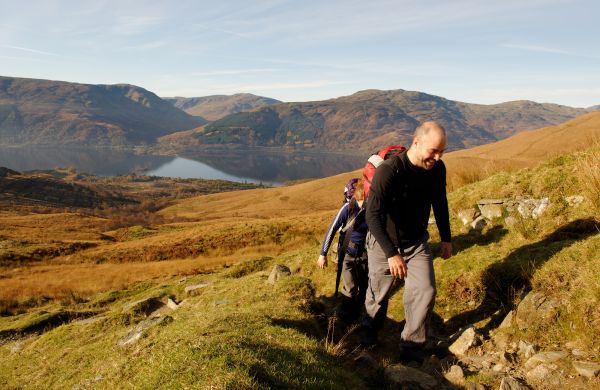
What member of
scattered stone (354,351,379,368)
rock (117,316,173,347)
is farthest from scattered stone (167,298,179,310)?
scattered stone (354,351,379,368)

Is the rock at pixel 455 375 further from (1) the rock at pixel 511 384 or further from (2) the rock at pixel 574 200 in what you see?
(2) the rock at pixel 574 200

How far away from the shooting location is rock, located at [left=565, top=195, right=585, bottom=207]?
25.7ft

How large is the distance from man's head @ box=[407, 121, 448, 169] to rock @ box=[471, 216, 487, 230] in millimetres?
4878

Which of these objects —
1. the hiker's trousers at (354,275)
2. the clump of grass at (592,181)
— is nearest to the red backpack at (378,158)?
the hiker's trousers at (354,275)

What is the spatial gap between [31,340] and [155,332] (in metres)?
6.30

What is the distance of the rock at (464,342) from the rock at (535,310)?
0.64m

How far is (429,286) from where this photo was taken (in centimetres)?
529

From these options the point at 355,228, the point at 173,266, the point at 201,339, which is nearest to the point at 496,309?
the point at 355,228

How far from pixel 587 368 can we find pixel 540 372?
0.47 meters

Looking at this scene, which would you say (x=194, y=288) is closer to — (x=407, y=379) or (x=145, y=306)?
(x=145, y=306)

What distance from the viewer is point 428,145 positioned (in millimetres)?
4891

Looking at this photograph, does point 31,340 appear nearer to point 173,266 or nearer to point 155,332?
point 155,332

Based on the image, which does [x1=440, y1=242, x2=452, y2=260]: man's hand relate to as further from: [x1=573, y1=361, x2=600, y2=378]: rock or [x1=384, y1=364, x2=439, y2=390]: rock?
[x1=573, y1=361, x2=600, y2=378]: rock

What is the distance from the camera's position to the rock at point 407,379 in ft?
15.4
